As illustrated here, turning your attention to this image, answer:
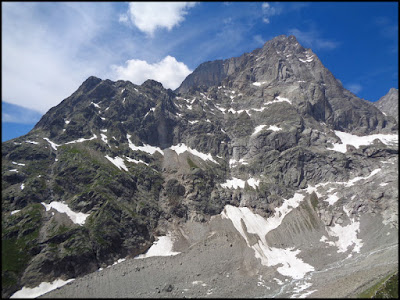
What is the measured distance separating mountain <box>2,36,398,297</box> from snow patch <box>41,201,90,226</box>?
0.67 m

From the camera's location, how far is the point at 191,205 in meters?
135

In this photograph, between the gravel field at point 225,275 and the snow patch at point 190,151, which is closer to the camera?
the gravel field at point 225,275

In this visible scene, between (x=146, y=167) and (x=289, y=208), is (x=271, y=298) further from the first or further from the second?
(x=146, y=167)

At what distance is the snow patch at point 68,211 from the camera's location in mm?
105994

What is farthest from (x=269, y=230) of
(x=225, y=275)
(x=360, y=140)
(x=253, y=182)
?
(x=360, y=140)

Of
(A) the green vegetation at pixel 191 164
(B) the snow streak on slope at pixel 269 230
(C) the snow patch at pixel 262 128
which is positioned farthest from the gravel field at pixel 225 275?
(C) the snow patch at pixel 262 128

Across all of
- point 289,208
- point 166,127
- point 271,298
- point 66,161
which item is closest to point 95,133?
point 66,161

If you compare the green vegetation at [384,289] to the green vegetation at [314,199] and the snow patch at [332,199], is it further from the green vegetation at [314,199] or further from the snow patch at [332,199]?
the snow patch at [332,199]

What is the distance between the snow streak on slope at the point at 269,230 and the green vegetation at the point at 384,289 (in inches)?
1184

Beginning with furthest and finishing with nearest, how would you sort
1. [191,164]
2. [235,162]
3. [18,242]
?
[235,162]
[191,164]
[18,242]

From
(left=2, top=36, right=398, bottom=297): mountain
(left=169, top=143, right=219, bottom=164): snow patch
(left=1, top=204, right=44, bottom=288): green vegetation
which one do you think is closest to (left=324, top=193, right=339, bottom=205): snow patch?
(left=2, top=36, right=398, bottom=297): mountain

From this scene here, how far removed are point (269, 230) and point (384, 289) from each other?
68.0m

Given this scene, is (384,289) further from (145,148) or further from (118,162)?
(145,148)

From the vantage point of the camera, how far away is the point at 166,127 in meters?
194
